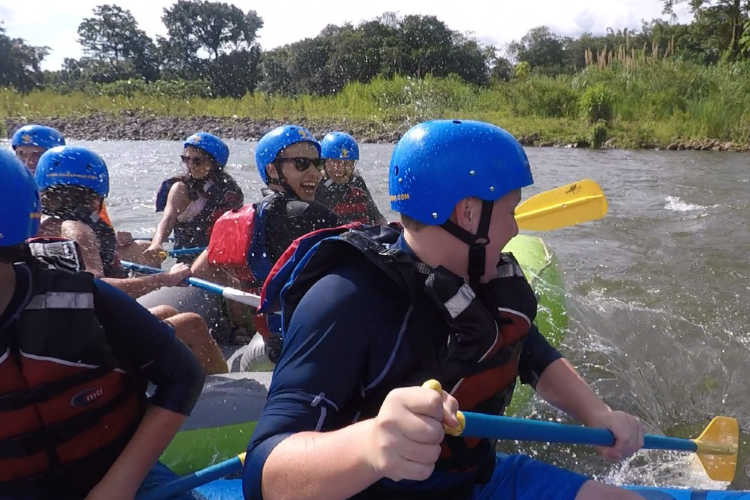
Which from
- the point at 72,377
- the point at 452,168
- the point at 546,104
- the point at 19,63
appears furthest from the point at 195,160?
the point at 19,63

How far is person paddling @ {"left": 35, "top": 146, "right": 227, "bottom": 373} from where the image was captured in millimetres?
3018

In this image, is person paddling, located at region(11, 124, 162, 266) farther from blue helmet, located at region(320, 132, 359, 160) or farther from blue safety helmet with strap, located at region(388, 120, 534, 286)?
blue safety helmet with strap, located at region(388, 120, 534, 286)

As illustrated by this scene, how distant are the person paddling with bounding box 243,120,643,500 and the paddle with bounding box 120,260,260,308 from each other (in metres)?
1.82

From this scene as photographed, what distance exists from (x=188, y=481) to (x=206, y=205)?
357 centimetres

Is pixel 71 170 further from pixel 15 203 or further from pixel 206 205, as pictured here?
pixel 15 203

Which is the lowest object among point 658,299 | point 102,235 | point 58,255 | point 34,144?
point 658,299

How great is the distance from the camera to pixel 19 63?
5297 centimetres

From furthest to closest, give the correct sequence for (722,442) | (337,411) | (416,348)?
(722,442) → (416,348) → (337,411)

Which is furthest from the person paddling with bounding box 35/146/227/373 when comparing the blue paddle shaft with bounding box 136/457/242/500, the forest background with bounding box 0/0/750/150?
the forest background with bounding box 0/0/750/150

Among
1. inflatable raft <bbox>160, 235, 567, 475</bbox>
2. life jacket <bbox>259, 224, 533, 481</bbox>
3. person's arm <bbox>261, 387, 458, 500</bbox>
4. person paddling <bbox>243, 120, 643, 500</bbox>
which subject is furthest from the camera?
inflatable raft <bbox>160, 235, 567, 475</bbox>

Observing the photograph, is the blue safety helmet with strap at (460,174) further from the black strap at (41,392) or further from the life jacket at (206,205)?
the life jacket at (206,205)

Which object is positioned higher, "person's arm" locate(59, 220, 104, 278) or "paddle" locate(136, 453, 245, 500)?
"person's arm" locate(59, 220, 104, 278)

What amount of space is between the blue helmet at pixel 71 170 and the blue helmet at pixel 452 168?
2.45 metres

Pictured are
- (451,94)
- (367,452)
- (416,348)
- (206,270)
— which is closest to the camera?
(367,452)
